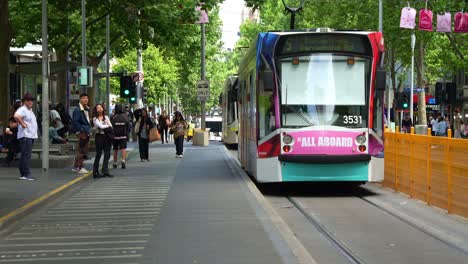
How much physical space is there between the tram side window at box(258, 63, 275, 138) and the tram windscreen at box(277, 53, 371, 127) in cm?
23

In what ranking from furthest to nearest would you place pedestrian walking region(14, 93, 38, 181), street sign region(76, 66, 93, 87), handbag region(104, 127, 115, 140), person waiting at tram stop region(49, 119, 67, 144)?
person waiting at tram stop region(49, 119, 67, 144) < street sign region(76, 66, 93, 87) < handbag region(104, 127, 115, 140) < pedestrian walking region(14, 93, 38, 181)

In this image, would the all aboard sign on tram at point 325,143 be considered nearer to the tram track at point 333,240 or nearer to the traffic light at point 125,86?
the tram track at point 333,240

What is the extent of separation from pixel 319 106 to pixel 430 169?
254cm

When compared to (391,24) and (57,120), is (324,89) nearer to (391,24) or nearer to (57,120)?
(57,120)

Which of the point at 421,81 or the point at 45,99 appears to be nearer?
the point at 45,99

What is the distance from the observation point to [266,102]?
14.8 m

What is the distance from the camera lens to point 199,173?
63.4ft

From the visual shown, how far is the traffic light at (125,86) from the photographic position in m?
30.6

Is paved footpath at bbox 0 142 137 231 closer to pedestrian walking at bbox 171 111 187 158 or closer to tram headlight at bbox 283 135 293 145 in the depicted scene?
tram headlight at bbox 283 135 293 145

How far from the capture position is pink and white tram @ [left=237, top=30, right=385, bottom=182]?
14305mm

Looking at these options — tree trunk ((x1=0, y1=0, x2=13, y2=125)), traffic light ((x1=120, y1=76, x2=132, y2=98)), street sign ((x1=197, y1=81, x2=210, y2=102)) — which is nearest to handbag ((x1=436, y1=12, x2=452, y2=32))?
traffic light ((x1=120, y1=76, x2=132, y2=98))

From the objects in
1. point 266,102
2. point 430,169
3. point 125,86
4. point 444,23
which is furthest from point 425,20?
point 430,169

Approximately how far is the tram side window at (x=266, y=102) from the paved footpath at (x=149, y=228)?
1.28m

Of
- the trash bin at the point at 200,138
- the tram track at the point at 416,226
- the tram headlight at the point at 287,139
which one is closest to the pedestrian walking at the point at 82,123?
the tram headlight at the point at 287,139
